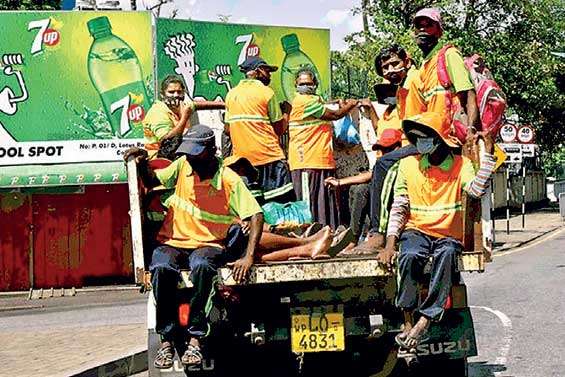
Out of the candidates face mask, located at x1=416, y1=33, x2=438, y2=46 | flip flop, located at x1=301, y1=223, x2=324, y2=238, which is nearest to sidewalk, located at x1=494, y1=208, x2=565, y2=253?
flip flop, located at x1=301, y1=223, x2=324, y2=238

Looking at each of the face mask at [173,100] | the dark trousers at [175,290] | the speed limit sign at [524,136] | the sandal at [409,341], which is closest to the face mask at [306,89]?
the face mask at [173,100]

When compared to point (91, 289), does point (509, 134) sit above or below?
above

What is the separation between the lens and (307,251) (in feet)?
24.5

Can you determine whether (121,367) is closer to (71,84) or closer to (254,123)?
(254,123)

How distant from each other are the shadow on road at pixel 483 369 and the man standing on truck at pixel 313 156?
1765mm

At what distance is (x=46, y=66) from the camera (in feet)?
62.6

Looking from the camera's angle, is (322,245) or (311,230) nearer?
(322,245)

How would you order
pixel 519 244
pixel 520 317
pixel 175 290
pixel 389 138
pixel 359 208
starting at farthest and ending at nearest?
1. pixel 519 244
2. pixel 520 317
3. pixel 359 208
4. pixel 389 138
5. pixel 175 290

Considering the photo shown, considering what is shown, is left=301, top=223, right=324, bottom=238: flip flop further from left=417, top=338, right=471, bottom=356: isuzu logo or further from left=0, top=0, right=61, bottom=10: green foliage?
left=0, top=0, right=61, bottom=10: green foliage

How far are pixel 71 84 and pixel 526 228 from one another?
2015 centimetres

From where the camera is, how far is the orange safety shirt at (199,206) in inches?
295

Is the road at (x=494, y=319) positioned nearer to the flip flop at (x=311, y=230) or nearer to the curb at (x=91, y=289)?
the curb at (x=91, y=289)

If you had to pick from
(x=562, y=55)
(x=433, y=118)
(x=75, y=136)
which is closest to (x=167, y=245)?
(x=433, y=118)

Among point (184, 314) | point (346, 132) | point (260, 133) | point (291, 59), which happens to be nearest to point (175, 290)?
point (184, 314)
